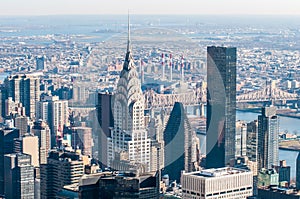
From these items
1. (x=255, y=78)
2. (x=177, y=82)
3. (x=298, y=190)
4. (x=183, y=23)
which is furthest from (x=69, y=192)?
(x=255, y=78)

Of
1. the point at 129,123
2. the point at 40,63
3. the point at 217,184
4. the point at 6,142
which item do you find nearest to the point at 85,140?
the point at 129,123

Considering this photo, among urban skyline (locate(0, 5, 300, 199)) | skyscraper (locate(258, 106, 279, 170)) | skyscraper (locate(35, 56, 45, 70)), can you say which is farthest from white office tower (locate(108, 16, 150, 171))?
skyscraper (locate(35, 56, 45, 70))

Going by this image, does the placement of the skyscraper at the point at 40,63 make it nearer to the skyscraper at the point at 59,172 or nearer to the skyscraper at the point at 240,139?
the skyscraper at the point at 240,139

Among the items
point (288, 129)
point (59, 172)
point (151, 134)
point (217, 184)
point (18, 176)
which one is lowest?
point (288, 129)

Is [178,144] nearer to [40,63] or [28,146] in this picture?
[28,146]

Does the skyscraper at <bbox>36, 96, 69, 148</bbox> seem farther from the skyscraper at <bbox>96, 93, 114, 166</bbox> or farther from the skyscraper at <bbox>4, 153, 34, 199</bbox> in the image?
the skyscraper at <bbox>96, 93, 114, 166</bbox>
